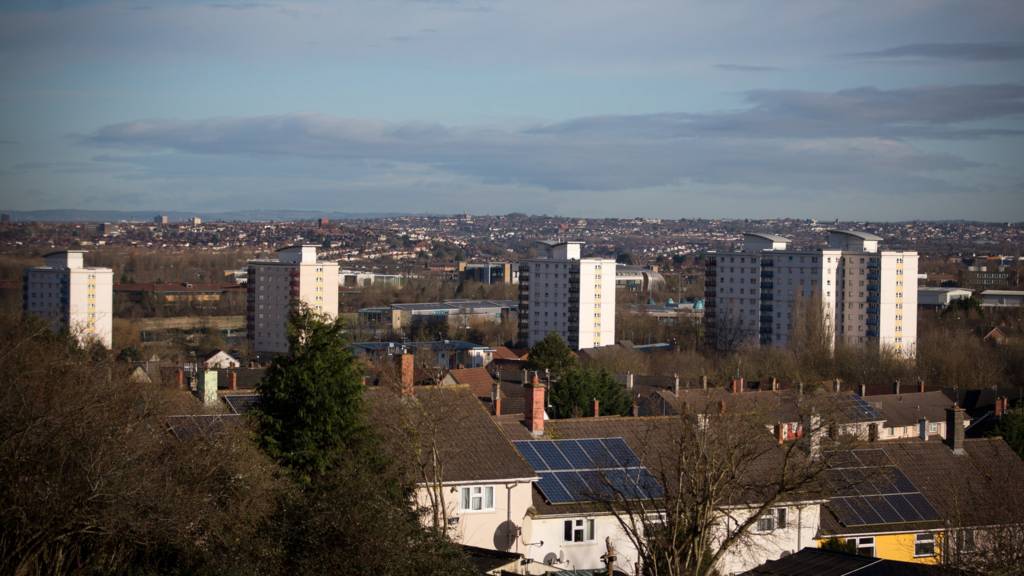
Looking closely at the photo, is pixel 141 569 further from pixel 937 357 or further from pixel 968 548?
pixel 937 357

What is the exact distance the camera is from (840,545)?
890 inches

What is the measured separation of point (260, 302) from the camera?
324 feet

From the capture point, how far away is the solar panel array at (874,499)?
78.6 ft

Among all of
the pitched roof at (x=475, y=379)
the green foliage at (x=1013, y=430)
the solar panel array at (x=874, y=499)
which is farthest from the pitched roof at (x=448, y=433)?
the pitched roof at (x=475, y=379)

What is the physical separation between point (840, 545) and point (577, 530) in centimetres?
425

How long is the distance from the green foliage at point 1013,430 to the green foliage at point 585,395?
10.2m

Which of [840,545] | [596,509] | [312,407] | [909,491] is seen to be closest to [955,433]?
[909,491]

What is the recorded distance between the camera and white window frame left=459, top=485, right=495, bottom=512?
22172 mm

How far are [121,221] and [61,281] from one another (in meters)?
108

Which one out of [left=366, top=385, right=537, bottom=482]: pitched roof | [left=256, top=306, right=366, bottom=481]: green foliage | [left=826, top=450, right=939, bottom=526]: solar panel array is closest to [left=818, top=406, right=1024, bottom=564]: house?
[left=826, top=450, right=939, bottom=526]: solar panel array

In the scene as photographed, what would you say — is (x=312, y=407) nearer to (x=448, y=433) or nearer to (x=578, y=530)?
(x=448, y=433)

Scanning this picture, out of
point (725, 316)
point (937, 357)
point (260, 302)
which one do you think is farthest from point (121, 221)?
point (937, 357)

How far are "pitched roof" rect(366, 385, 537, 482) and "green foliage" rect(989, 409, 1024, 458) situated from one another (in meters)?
13.2

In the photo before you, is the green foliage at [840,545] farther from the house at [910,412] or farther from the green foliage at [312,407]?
the house at [910,412]
